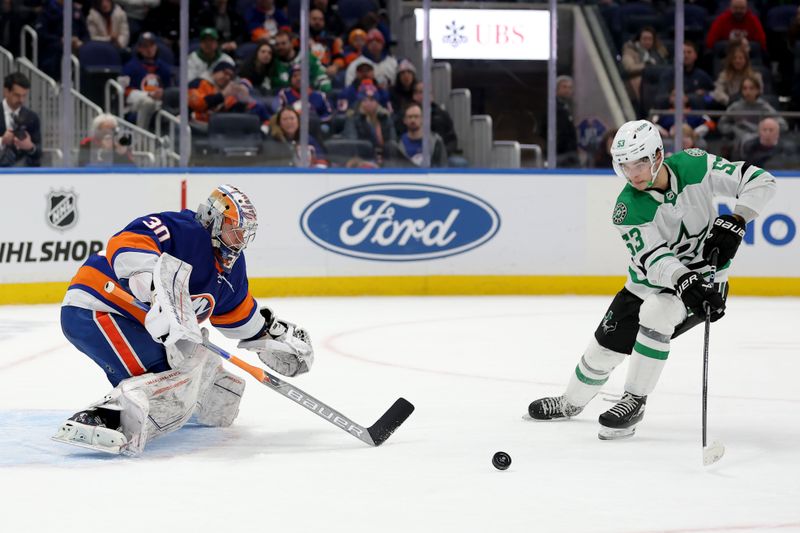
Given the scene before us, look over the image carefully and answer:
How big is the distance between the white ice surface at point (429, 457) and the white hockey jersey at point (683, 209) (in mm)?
611

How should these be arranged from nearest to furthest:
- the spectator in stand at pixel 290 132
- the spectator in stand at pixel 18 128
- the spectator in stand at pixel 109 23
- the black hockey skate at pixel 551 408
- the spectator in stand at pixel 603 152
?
1. the black hockey skate at pixel 551 408
2. the spectator in stand at pixel 18 128
3. the spectator in stand at pixel 109 23
4. the spectator in stand at pixel 290 132
5. the spectator in stand at pixel 603 152

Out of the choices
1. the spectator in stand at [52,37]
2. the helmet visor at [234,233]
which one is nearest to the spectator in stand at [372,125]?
the spectator in stand at [52,37]

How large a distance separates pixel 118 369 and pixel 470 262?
541cm

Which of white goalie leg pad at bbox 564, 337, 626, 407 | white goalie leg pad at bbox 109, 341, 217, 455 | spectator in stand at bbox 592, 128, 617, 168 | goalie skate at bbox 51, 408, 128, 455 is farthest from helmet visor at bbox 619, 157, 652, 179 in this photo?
spectator in stand at bbox 592, 128, 617, 168

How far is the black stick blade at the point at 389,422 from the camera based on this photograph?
4270 mm

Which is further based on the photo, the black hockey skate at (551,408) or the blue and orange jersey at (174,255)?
the black hockey skate at (551,408)

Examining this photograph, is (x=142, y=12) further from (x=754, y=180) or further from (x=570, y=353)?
(x=754, y=180)

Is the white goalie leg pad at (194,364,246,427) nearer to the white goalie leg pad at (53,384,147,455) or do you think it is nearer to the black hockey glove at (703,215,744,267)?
the white goalie leg pad at (53,384,147,455)

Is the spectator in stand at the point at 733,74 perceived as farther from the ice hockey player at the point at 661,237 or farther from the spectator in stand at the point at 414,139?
the ice hockey player at the point at 661,237

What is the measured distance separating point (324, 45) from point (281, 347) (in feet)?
17.4

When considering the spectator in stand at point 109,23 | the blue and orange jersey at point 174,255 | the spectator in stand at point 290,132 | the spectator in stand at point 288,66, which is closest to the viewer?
the blue and orange jersey at point 174,255

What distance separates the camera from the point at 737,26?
10.3 m

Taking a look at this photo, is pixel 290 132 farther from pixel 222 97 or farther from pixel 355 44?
pixel 355 44

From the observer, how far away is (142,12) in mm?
9141
